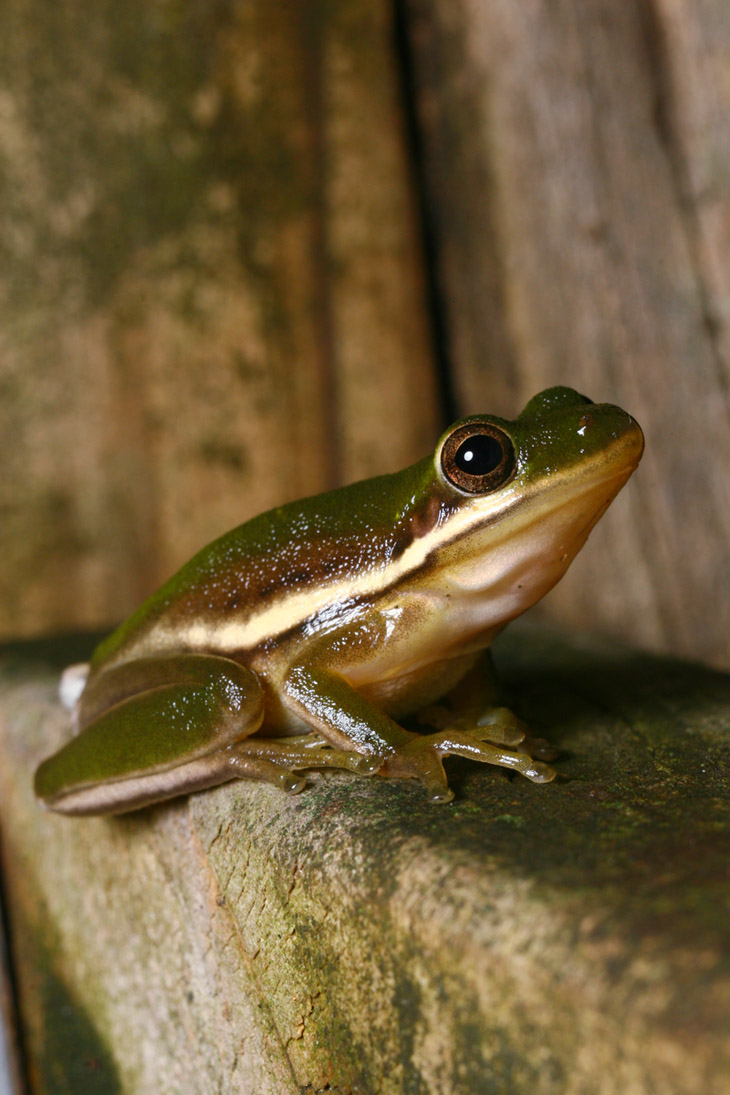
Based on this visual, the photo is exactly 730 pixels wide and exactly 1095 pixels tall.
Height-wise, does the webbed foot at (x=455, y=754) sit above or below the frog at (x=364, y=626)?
below

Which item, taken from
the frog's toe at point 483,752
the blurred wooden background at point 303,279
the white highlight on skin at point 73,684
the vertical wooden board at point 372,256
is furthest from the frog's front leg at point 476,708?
the vertical wooden board at point 372,256

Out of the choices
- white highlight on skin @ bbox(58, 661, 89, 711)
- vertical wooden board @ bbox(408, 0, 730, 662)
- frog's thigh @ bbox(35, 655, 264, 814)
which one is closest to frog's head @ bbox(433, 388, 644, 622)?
frog's thigh @ bbox(35, 655, 264, 814)

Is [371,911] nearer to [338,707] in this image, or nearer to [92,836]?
[338,707]

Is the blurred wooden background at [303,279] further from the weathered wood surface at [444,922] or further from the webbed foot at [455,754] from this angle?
the webbed foot at [455,754]

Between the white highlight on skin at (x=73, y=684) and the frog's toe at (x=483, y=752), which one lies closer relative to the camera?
the frog's toe at (x=483, y=752)

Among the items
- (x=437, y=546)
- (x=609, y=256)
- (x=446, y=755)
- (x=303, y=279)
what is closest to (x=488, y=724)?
(x=446, y=755)

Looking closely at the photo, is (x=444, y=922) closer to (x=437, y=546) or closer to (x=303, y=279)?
(x=437, y=546)
